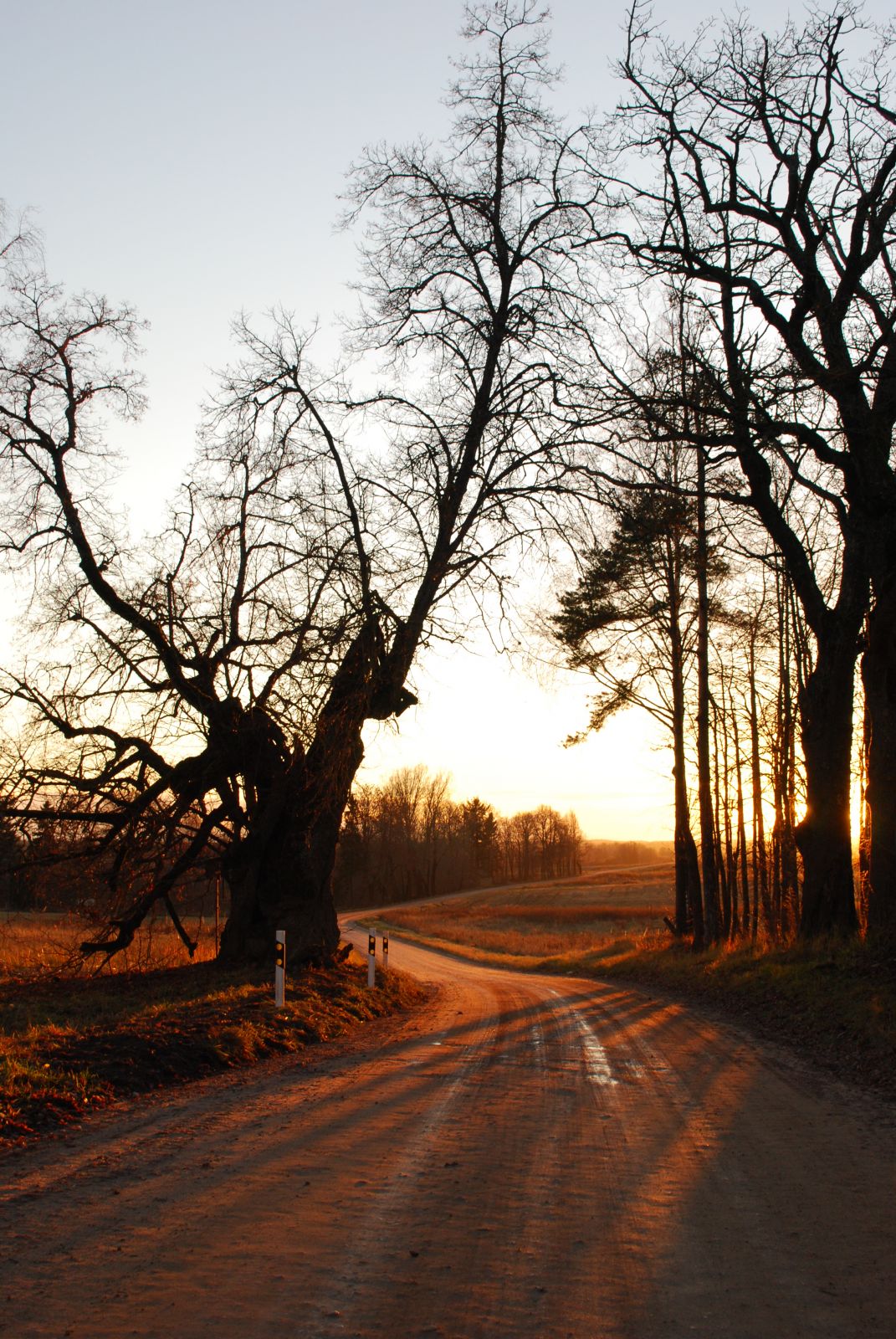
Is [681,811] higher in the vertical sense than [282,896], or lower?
higher

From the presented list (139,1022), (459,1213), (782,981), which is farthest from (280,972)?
(782,981)

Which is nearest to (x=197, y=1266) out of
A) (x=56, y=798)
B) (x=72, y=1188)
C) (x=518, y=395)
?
(x=72, y=1188)

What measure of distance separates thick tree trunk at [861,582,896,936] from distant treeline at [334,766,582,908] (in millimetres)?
76716

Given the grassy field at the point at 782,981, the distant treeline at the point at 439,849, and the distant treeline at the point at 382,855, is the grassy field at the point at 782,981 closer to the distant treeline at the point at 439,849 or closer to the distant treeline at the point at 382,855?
the distant treeline at the point at 382,855

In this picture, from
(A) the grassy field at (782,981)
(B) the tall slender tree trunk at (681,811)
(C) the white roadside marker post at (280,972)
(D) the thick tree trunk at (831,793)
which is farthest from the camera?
(B) the tall slender tree trunk at (681,811)

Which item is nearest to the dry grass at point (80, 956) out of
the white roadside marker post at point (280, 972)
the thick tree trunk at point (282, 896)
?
the thick tree trunk at point (282, 896)

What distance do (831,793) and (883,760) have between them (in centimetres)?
150

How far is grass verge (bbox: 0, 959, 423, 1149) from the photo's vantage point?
726 centimetres

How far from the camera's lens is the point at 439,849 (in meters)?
120

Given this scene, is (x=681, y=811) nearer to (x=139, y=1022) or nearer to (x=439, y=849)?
(x=139, y=1022)

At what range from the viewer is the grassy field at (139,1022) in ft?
24.0

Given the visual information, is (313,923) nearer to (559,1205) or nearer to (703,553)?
(703,553)

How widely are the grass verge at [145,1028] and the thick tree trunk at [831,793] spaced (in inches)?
261

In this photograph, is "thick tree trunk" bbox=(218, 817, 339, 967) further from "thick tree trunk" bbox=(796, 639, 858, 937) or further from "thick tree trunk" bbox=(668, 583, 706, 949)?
"thick tree trunk" bbox=(668, 583, 706, 949)
